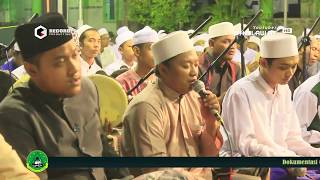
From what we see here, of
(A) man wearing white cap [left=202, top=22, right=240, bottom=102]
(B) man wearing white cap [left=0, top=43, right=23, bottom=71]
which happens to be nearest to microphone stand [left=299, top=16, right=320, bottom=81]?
(A) man wearing white cap [left=202, top=22, right=240, bottom=102]

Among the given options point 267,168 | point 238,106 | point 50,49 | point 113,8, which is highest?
point 113,8

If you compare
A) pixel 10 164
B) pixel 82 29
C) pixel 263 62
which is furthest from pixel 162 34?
pixel 10 164

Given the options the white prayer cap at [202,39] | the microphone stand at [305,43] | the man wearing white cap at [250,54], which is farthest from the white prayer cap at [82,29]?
the microphone stand at [305,43]

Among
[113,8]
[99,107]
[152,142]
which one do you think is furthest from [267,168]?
[113,8]

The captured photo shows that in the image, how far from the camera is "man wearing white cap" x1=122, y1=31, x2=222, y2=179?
123 inches

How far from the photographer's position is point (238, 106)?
3.21 m

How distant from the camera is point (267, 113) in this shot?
324 centimetres

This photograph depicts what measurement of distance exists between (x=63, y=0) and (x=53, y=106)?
54 centimetres

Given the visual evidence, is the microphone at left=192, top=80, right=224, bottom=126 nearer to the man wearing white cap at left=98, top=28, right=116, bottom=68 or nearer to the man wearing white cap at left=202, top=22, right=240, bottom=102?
the man wearing white cap at left=202, top=22, right=240, bottom=102

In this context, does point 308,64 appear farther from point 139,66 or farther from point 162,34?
point 139,66

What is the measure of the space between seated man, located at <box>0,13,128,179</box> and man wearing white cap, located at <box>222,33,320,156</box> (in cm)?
65

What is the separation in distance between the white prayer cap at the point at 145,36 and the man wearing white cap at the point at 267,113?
0.48 m

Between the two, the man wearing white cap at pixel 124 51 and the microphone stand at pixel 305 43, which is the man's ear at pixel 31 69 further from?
the microphone stand at pixel 305 43

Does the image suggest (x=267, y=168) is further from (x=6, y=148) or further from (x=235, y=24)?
(x=6, y=148)
